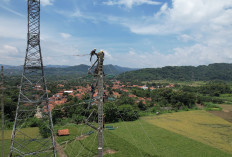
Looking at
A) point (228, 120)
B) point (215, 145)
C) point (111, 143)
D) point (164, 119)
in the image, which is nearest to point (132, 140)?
point (111, 143)

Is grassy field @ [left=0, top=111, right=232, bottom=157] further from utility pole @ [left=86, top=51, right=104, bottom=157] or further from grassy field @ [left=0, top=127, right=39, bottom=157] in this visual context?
utility pole @ [left=86, top=51, right=104, bottom=157]

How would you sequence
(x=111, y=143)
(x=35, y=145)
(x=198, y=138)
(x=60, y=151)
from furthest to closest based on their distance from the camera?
(x=198, y=138) < (x=111, y=143) < (x=35, y=145) < (x=60, y=151)

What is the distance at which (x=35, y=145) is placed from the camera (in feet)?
61.7

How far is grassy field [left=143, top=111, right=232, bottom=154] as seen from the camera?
75.1 ft

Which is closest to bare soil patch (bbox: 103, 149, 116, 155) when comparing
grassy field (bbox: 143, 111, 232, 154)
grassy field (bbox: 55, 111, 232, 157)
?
grassy field (bbox: 55, 111, 232, 157)

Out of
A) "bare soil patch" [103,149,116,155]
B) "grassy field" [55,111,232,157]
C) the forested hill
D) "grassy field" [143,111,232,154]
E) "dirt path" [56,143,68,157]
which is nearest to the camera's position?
"dirt path" [56,143,68,157]

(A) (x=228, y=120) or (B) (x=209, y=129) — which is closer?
(B) (x=209, y=129)

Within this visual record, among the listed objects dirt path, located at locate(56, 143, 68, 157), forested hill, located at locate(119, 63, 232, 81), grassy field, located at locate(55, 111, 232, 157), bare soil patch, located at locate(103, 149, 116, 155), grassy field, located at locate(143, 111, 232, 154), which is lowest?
grassy field, located at locate(143, 111, 232, 154)

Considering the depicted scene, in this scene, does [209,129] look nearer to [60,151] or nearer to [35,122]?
[60,151]

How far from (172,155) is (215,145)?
7.99 meters

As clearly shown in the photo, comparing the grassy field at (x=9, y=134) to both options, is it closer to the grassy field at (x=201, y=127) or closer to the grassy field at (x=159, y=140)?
the grassy field at (x=159, y=140)

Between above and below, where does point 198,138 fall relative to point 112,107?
below

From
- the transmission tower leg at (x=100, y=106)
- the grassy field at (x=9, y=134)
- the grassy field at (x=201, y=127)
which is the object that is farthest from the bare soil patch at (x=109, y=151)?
the grassy field at (x=201, y=127)

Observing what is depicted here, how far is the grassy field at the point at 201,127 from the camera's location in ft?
75.1
